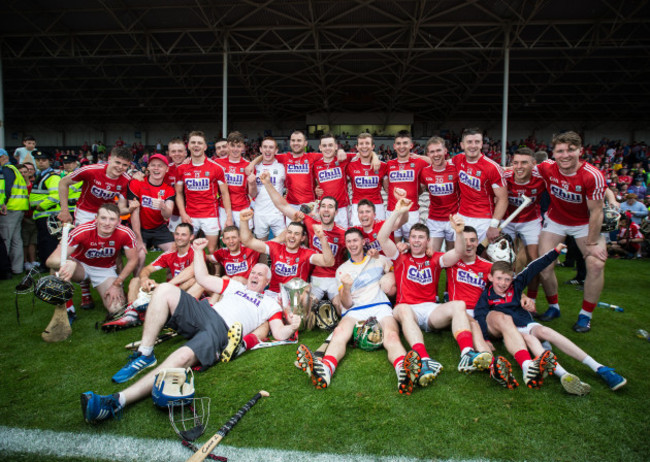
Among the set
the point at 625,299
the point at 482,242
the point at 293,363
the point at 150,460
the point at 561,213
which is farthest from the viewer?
the point at 625,299

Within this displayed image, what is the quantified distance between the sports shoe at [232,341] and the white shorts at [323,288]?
151cm

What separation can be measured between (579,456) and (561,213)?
3.31 metres

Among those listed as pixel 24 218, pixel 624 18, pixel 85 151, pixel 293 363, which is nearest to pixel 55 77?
pixel 85 151

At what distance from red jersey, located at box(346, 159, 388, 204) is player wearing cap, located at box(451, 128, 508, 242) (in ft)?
3.69

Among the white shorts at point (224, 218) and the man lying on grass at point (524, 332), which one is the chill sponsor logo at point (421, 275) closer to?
the man lying on grass at point (524, 332)

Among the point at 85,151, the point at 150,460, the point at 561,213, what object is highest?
the point at 85,151

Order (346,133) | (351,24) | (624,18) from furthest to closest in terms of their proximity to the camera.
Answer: (346,133) → (351,24) → (624,18)

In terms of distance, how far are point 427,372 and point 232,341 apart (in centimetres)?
185

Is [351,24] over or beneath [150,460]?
over

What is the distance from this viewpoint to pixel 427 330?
175 inches

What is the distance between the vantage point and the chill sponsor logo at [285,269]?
16.5 ft

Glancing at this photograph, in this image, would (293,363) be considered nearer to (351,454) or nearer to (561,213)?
(351,454)

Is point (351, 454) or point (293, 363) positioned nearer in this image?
point (351, 454)

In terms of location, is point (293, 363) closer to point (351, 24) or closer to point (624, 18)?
point (351, 24)
